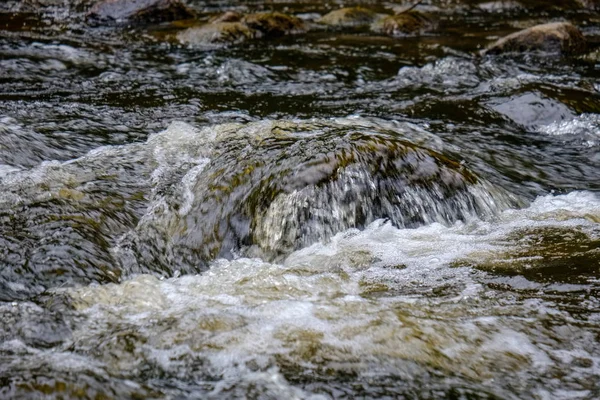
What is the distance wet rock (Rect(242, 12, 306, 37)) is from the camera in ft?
36.9

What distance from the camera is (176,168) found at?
15.9ft

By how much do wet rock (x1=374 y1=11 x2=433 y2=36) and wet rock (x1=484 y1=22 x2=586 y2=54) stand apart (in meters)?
2.33

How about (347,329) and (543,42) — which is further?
(543,42)

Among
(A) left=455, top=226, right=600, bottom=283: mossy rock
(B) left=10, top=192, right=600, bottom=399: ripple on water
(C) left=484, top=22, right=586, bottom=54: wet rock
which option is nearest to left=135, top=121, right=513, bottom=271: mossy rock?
(B) left=10, top=192, right=600, bottom=399: ripple on water

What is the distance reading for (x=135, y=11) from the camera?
500 inches

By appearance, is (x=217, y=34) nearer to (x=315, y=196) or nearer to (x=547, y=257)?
(x=315, y=196)

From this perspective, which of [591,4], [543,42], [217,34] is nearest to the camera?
[543,42]

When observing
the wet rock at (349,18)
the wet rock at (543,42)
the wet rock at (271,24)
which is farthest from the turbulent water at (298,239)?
the wet rock at (349,18)

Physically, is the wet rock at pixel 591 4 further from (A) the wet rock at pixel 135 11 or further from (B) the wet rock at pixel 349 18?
(A) the wet rock at pixel 135 11

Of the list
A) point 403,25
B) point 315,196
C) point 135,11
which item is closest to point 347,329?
point 315,196

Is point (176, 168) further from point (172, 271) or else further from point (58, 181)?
point (172, 271)

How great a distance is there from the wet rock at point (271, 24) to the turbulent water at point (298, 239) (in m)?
3.71

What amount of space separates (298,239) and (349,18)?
9609mm

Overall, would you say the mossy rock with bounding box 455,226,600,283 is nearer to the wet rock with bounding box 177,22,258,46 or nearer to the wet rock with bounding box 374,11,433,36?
the wet rock with bounding box 177,22,258,46
